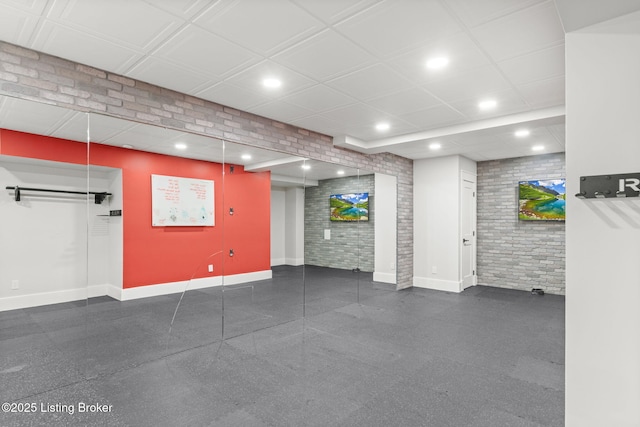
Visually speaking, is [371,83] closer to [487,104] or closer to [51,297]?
[487,104]

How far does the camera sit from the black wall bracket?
1727 mm

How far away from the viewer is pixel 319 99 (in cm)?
367

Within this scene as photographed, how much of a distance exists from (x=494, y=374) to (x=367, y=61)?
2992 mm

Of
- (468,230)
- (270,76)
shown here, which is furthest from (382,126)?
(468,230)

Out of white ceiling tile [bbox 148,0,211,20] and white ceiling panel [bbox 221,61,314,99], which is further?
white ceiling panel [bbox 221,61,314,99]

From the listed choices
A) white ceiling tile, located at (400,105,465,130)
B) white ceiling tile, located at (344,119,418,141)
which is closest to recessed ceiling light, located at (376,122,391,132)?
white ceiling tile, located at (344,119,418,141)

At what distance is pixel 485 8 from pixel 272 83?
191 cm

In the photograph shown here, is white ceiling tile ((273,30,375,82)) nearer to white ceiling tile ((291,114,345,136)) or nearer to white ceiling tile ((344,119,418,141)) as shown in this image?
white ceiling tile ((291,114,345,136))

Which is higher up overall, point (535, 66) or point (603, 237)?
point (535, 66)

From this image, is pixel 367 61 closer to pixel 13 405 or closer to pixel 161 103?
pixel 161 103

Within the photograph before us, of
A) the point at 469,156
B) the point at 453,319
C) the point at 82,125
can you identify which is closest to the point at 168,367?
the point at 82,125

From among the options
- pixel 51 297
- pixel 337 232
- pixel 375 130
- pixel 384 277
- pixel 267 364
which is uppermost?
pixel 375 130

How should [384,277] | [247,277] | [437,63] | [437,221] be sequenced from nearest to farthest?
[437,63] < [247,277] < [384,277] < [437,221]

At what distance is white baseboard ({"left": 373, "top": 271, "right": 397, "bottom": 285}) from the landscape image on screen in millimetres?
2843
